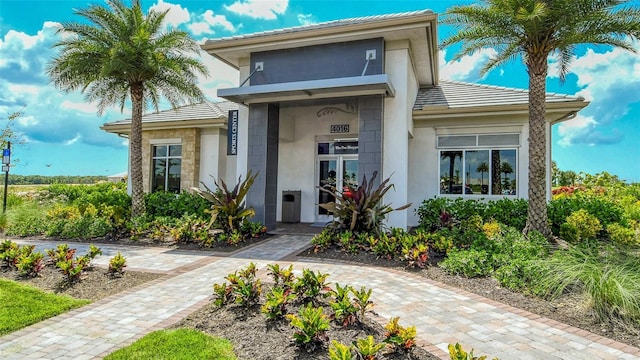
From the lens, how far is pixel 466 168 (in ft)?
40.9

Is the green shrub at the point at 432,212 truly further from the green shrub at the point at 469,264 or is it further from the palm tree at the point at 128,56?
the palm tree at the point at 128,56

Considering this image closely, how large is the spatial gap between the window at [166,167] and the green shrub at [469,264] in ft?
41.5

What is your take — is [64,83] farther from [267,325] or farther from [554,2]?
[554,2]

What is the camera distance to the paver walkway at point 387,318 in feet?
12.4

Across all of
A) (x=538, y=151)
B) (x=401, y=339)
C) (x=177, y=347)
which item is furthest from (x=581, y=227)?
(x=177, y=347)

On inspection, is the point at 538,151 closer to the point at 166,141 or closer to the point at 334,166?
the point at 334,166

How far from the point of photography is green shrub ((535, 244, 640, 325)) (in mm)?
4566

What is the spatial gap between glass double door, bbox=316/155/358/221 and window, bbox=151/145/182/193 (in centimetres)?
667

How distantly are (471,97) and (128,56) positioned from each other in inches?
458

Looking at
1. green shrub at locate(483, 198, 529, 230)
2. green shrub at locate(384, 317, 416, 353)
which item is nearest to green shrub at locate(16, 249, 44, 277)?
green shrub at locate(384, 317, 416, 353)

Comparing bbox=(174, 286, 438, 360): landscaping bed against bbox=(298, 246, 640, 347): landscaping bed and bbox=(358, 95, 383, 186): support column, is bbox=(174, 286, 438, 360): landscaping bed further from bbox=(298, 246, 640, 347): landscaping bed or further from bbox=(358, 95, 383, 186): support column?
bbox=(358, 95, 383, 186): support column

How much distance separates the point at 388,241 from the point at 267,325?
449 centimetres

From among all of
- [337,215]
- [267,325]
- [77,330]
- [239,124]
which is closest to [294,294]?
[267,325]

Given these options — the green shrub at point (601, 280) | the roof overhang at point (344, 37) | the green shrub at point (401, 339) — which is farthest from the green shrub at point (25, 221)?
the green shrub at point (601, 280)
